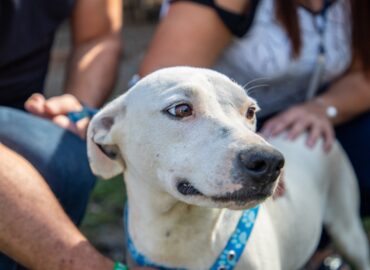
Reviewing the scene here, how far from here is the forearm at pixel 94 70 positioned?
2.65 metres

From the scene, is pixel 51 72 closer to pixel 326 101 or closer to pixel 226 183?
pixel 326 101

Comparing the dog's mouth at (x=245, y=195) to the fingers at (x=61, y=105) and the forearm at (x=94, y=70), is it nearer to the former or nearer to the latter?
the fingers at (x=61, y=105)

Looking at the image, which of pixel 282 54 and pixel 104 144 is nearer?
pixel 104 144

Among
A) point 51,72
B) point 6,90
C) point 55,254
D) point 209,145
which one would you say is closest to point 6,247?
point 55,254

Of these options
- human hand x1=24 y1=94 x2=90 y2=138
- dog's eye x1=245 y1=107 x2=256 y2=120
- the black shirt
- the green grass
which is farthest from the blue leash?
the green grass

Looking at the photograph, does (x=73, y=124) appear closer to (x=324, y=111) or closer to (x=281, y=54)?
(x=281, y=54)

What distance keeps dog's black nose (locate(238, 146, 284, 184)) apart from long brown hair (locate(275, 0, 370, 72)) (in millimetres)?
1052

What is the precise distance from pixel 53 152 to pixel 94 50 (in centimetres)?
68

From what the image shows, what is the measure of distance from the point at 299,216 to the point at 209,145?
80 centimetres

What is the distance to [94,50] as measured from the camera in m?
2.78

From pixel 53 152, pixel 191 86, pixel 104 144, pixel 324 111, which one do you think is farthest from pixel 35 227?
pixel 324 111

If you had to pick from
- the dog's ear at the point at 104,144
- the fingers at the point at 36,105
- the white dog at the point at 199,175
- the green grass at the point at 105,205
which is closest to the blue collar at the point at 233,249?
the white dog at the point at 199,175

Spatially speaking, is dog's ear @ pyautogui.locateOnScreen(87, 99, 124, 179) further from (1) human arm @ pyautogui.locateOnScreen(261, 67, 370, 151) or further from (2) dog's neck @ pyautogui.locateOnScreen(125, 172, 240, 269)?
(1) human arm @ pyautogui.locateOnScreen(261, 67, 370, 151)

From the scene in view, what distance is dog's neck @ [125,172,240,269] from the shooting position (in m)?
1.86
